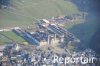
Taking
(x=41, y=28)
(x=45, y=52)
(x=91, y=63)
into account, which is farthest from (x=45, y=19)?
(x=91, y=63)

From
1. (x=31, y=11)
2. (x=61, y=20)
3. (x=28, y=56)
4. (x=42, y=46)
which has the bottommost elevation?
(x=28, y=56)

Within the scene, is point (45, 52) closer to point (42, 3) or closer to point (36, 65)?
point (36, 65)

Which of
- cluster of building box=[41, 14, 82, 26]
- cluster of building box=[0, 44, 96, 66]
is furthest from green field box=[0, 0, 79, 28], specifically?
cluster of building box=[0, 44, 96, 66]

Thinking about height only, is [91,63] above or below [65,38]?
below

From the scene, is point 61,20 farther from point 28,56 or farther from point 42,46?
point 28,56

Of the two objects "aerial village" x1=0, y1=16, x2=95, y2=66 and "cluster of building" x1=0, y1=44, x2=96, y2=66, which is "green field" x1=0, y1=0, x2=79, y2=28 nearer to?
"aerial village" x1=0, y1=16, x2=95, y2=66

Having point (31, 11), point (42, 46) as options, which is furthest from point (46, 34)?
point (31, 11)
